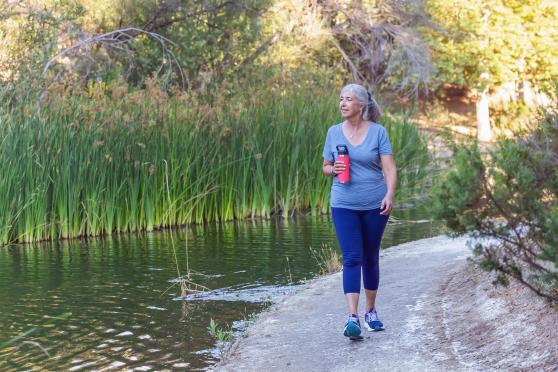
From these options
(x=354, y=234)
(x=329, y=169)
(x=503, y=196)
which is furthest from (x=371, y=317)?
Result: (x=503, y=196)

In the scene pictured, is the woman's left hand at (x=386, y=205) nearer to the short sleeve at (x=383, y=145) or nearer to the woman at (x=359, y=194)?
the woman at (x=359, y=194)

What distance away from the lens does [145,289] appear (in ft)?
29.6

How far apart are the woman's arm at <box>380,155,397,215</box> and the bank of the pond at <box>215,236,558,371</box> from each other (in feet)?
1.97

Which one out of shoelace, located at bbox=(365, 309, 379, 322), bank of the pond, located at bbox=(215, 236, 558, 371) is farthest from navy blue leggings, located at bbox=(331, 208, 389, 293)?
bank of the pond, located at bbox=(215, 236, 558, 371)

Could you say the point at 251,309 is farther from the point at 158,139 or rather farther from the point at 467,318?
the point at 158,139

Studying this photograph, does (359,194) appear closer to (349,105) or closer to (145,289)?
(349,105)

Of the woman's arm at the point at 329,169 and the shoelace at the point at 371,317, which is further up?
the woman's arm at the point at 329,169

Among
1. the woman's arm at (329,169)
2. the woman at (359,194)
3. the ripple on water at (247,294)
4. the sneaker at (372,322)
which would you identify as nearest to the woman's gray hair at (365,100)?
the woman at (359,194)

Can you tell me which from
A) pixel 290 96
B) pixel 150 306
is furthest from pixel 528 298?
pixel 290 96

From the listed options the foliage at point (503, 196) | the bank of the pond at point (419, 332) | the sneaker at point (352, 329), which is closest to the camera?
the foliage at point (503, 196)

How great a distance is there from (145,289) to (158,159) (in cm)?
481

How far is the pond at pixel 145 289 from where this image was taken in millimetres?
6582

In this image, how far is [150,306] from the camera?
26.8 ft

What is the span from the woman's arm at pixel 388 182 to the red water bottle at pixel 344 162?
0.75 feet
